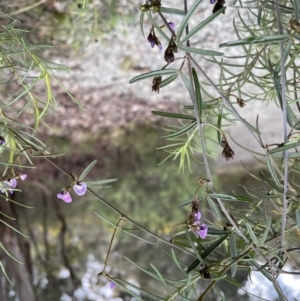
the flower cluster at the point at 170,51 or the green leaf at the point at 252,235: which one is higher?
the flower cluster at the point at 170,51

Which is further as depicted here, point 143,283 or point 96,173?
point 96,173

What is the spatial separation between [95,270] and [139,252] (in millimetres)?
167

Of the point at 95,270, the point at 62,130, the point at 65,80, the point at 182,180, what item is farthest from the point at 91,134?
the point at 95,270

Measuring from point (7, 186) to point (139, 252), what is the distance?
76 centimetres

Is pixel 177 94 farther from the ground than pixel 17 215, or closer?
farther from the ground

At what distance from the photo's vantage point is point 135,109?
45.0 inches

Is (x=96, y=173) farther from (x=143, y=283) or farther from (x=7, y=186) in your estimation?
(x=7, y=186)

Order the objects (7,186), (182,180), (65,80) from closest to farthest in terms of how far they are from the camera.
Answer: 1. (7,186)
2. (65,80)
3. (182,180)

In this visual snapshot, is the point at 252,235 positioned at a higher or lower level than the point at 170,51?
lower

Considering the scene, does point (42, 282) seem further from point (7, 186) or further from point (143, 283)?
point (7, 186)

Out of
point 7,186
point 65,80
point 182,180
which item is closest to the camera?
point 7,186

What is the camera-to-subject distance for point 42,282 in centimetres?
115

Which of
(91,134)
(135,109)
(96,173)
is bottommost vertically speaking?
(96,173)

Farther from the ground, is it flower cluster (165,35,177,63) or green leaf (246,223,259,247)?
flower cluster (165,35,177,63)
